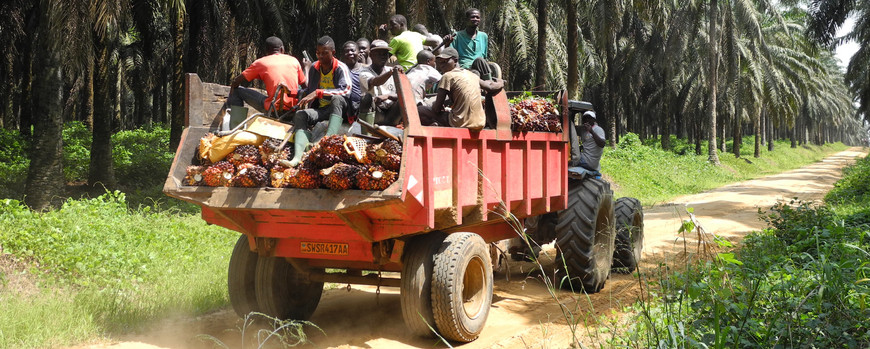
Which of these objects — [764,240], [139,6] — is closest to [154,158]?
[139,6]

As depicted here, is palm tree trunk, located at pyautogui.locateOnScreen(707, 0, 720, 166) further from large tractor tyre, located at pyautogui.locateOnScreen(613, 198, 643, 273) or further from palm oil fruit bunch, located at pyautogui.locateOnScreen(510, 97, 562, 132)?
palm oil fruit bunch, located at pyautogui.locateOnScreen(510, 97, 562, 132)

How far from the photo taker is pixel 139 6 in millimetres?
17906

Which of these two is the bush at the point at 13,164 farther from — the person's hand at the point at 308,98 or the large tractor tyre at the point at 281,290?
the person's hand at the point at 308,98

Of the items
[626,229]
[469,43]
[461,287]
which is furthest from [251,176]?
[626,229]

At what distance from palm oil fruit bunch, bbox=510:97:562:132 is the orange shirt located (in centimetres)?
221

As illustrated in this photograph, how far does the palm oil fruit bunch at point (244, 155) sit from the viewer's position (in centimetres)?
579

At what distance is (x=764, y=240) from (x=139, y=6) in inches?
617

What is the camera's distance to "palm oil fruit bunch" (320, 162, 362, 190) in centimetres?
530

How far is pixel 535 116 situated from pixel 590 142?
1702 mm

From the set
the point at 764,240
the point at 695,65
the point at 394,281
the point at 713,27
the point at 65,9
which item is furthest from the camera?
the point at 695,65

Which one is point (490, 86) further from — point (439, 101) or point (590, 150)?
point (590, 150)

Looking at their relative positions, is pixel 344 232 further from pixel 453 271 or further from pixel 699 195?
pixel 699 195

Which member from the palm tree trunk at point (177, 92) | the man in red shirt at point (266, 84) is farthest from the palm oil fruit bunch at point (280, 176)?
the palm tree trunk at point (177, 92)

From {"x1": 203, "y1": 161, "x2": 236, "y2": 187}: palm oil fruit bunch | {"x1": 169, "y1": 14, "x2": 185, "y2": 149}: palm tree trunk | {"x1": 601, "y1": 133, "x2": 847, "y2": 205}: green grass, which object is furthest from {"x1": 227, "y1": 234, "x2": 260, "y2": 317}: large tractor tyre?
{"x1": 601, "y1": 133, "x2": 847, "y2": 205}: green grass
